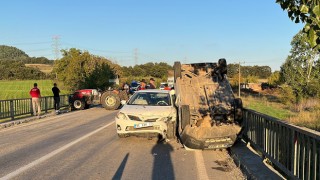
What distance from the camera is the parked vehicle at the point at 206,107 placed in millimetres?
8688

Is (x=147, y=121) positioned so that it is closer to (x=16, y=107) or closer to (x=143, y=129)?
(x=143, y=129)

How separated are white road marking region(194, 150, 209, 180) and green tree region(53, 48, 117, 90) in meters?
27.1

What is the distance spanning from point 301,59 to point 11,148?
29056 millimetres

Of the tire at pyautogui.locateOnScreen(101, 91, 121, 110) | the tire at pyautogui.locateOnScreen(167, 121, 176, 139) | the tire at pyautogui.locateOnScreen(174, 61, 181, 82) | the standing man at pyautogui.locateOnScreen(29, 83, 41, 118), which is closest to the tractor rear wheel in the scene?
the tire at pyautogui.locateOnScreen(174, 61, 181, 82)

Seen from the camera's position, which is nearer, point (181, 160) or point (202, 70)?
point (181, 160)

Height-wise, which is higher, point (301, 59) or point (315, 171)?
point (301, 59)

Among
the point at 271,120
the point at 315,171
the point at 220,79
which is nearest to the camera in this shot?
the point at 315,171

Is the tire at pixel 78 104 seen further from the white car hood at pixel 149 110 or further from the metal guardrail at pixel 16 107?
the white car hood at pixel 149 110

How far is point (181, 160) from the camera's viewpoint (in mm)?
8164

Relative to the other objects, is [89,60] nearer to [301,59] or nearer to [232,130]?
[301,59]

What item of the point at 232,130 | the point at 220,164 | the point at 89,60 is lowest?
the point at 220,164

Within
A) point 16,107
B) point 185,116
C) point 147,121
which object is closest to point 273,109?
point 16,107

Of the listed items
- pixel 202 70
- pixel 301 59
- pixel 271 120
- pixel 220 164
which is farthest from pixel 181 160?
pixel 301 59

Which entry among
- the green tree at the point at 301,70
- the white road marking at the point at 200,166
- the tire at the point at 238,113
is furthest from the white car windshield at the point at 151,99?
the green tree at the point at 301,70
